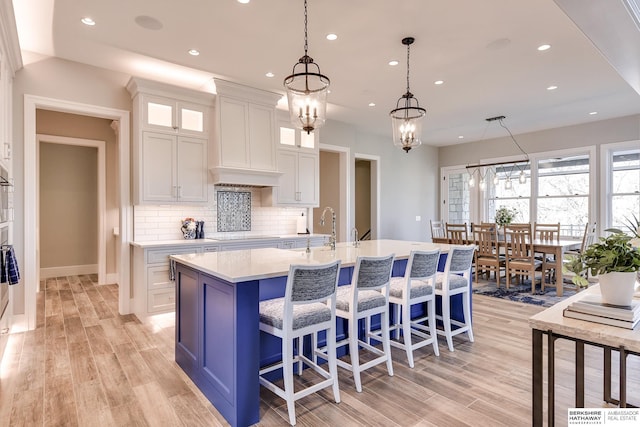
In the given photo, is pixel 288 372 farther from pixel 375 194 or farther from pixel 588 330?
pixel 375 194

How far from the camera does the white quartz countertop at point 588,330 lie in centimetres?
133

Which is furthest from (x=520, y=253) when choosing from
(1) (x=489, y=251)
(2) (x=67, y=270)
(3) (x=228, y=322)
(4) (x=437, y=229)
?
(2) (x=67, y=270)

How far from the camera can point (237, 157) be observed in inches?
191

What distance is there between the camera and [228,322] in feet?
7.09

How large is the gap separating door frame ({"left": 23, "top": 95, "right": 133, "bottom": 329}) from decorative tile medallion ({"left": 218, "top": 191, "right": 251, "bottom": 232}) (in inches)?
48.6

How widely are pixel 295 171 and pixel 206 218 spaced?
1540 millimetres

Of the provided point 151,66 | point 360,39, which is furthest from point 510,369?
point 151,66

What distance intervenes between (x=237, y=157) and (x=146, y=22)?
6.45 ft

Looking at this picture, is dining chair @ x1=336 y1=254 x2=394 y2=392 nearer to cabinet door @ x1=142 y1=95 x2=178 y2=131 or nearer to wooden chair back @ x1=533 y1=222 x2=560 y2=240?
cabinet door @ x1=142 y1=95 x2=178 y2=131

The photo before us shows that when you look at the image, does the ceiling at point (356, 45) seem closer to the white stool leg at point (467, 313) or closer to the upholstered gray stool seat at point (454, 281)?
the upholstered gray stool seat at point (454, 281)

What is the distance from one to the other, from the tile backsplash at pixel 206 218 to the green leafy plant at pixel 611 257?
4264 millimetres

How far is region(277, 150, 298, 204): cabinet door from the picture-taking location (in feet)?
18.1

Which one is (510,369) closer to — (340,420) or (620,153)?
(340,420)

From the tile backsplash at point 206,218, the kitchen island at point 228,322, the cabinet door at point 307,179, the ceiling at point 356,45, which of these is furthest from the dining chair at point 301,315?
the cabinet door at point 307,179
